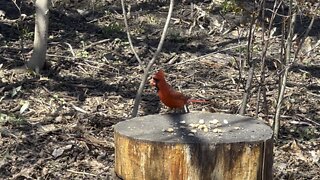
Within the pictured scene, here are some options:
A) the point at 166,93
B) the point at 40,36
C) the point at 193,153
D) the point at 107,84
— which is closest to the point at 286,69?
the point at 166,93

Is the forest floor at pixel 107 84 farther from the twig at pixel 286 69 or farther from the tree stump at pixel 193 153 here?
the tree stump at pixel 193 153

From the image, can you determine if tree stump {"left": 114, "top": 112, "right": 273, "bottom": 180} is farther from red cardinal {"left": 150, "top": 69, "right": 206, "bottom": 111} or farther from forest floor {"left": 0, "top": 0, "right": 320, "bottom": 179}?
forest floor {"left": 0, "top": 0, "right": 320, "bottom": 179}

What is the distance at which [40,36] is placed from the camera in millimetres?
6148

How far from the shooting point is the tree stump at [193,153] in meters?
3.44

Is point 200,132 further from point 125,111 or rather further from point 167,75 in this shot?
point 167,75

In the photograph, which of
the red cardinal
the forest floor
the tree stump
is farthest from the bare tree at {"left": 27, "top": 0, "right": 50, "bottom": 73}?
the tree stump

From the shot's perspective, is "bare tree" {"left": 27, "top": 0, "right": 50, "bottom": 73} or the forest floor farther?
"bare tree" {"left": 27, "top": 0, "right": 50, "bottom": 73}

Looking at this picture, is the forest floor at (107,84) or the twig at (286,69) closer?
the twig at (286,69)

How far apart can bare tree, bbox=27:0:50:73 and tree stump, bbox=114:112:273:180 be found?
2.56 metres

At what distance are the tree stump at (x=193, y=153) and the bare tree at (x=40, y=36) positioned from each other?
256 cm

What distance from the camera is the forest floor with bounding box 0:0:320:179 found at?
4.93 m

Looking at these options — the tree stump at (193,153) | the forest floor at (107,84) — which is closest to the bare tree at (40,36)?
the forest floor at (107,84)

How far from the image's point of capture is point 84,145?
16.4 feet

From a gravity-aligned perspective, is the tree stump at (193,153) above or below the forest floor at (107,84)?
above
